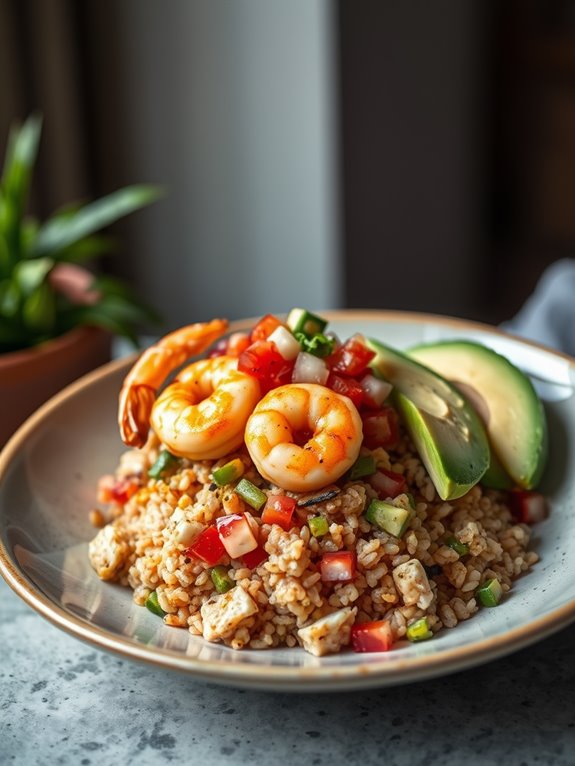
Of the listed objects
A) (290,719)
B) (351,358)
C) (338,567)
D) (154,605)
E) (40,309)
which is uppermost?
(351,358)

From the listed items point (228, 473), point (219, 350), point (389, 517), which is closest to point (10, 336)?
point (219, 350)

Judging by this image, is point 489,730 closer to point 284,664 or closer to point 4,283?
point 284,664

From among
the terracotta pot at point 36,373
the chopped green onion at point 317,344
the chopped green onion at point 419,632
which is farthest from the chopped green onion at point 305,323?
the terracotta pot at point 36,373

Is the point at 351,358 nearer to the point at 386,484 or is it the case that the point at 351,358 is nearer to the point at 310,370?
the point at 310,370

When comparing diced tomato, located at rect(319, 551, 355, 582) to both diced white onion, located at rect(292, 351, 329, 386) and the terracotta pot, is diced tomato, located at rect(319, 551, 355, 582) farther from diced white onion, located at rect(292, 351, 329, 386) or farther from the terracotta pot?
the terracotta pot

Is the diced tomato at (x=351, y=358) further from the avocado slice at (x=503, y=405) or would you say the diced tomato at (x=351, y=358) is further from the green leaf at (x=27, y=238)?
the green leaf at (x=27, y=238)

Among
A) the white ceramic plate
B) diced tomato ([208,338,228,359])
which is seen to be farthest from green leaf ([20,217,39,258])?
diced tomato ([208,338,228,359])
